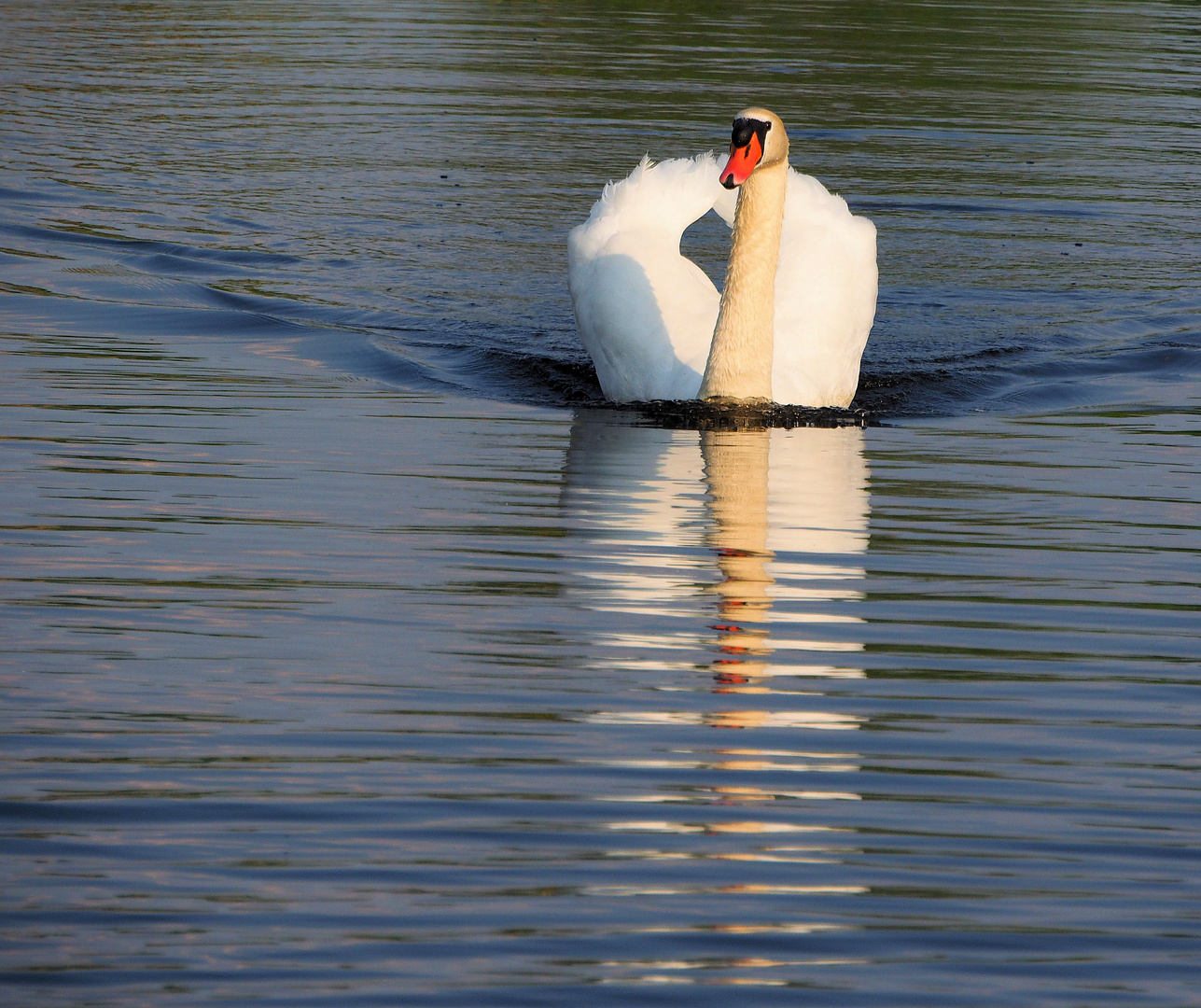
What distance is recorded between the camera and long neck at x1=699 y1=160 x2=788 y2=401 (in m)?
9.11

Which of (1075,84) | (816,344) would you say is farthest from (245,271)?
(1075,84)

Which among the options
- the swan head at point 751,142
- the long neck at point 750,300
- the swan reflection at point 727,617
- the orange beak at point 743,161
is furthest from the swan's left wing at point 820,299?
the orange beak at point 743,161

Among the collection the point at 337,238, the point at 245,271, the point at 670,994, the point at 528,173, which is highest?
the point at 528,173

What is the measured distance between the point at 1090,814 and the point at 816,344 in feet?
18.0

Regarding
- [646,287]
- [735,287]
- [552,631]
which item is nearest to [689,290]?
[646,287]

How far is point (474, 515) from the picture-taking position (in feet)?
23.0

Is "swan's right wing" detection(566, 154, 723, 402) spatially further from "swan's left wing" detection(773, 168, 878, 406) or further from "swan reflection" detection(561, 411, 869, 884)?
"swan reflection" detection(561, 411, 869, 884)

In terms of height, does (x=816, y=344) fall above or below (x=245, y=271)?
below

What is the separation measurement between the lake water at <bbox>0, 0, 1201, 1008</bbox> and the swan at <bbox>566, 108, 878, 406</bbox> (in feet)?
1.26

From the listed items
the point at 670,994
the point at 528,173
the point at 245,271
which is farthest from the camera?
the point at 528,173

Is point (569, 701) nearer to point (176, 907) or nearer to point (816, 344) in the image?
point (176, 907)

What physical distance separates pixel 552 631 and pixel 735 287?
13.1 feet

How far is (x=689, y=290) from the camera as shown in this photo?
10148mm

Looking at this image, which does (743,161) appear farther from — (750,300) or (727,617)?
(727,617)
